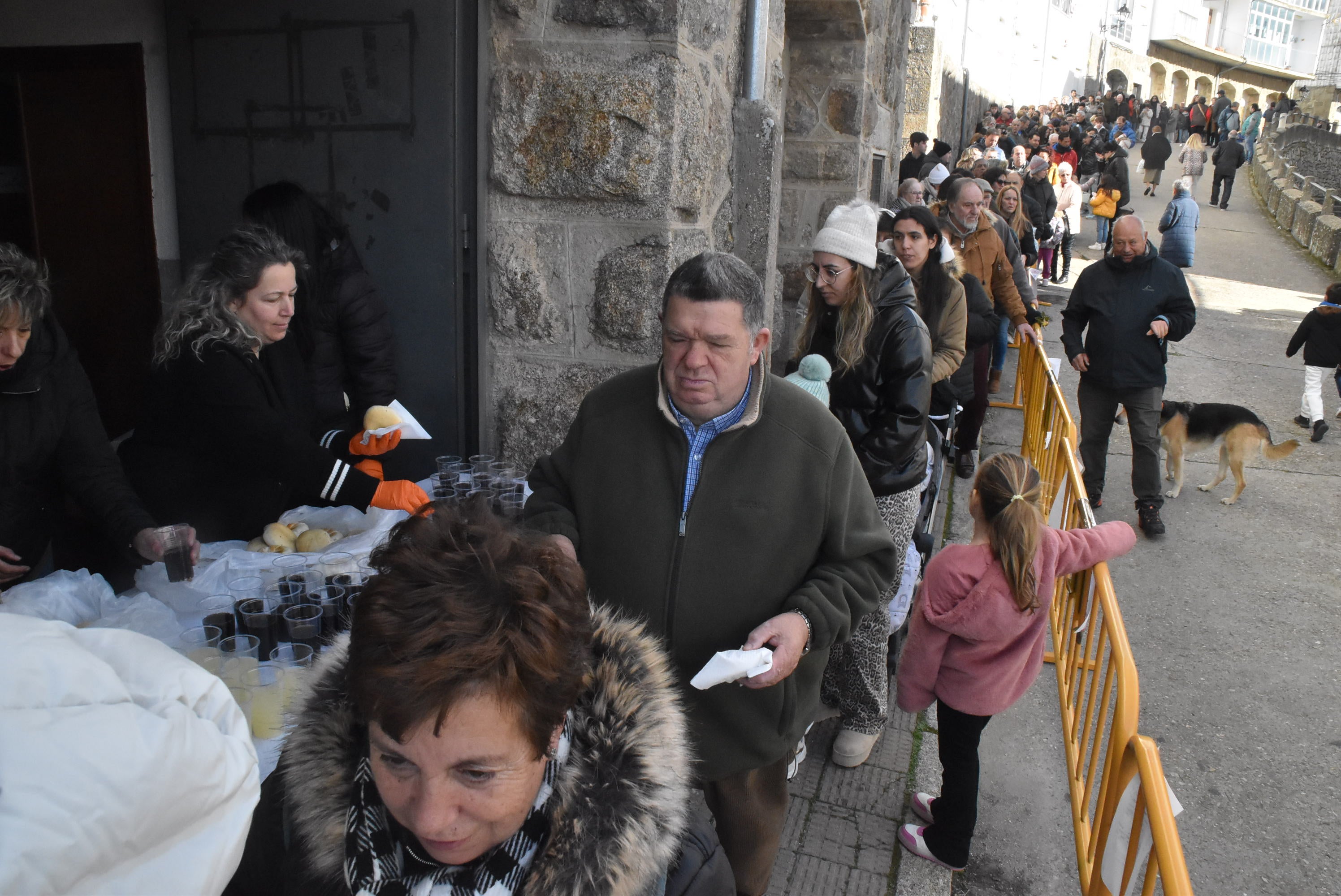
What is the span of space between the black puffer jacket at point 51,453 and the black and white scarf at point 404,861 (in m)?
1.64

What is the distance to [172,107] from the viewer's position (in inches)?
132

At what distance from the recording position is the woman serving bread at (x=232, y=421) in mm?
2627

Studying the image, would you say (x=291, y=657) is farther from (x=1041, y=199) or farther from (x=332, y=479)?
(x=1041, y=199)

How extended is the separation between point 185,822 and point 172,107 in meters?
3.34

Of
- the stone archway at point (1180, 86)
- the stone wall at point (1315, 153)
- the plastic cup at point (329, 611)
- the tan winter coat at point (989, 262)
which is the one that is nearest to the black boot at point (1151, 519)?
the tan winter coat at point (989, 262)

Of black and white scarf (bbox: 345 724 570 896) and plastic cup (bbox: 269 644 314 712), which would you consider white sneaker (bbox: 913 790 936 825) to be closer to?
plastic cup (bbox: 269 644 314 712)

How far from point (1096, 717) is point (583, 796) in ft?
9.86

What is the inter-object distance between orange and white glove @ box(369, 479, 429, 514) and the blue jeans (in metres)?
5.78

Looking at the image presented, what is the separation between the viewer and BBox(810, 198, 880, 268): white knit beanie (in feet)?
11.0

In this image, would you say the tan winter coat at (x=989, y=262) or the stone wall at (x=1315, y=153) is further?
Result: the stone wall at (x=1315, y=153)

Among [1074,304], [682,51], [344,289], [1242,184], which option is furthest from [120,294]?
[1242,184]

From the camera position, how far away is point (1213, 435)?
6484mm

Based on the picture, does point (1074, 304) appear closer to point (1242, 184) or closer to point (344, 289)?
point (344, 289)

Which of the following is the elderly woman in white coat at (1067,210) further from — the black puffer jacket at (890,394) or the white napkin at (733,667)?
the white napkin at (733,667)
